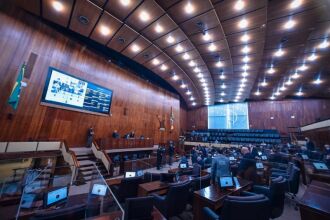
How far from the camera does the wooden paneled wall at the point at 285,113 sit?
1442 centimetres

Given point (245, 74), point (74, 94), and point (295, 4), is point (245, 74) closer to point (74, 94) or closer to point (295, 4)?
point (295, 4)

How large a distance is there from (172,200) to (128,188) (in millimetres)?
1299

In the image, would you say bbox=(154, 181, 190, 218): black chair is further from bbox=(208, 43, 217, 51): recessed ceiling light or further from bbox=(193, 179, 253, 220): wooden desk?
bbox=(208, 43, 217, 51): recessed ceiling light

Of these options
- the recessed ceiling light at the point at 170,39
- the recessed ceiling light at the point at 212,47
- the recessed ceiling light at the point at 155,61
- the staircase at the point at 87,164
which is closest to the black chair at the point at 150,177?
the staircase at the point at 87,164

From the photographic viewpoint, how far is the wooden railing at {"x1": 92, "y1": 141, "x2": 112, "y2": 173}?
7.70 meters

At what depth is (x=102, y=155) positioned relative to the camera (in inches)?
314

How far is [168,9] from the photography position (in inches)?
231

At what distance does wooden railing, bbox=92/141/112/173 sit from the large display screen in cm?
225

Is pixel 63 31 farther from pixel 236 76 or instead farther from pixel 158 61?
pixel 236 76

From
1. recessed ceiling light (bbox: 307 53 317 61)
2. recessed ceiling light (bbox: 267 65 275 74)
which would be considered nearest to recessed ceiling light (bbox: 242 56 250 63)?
recessed ceiling light (bbox: 267 65 275 74)

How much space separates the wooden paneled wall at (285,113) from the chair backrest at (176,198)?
1716 centimetres

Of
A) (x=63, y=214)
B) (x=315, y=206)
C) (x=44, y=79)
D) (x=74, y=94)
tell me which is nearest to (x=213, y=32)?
(x=315, y=206)

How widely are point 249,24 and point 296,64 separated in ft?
18.5

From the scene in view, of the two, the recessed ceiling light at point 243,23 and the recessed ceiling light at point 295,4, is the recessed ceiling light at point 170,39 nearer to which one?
the recessed ceiling light at point 243,23
